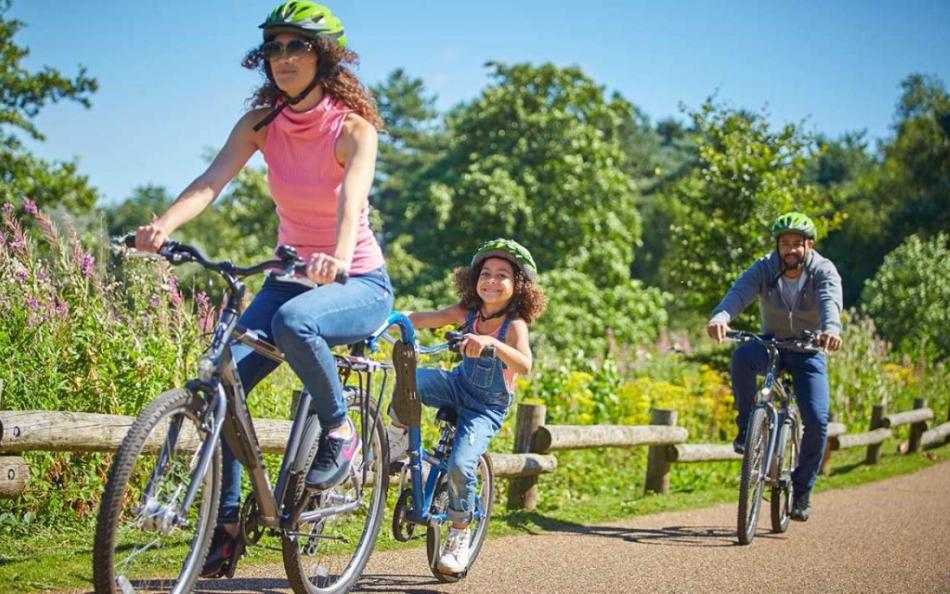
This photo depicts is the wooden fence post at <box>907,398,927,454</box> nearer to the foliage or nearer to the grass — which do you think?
the grass

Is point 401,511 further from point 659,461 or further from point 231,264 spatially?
point 659,461

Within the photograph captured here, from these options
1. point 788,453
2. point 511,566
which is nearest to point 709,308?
point 788,453

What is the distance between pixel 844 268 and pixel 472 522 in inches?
1806

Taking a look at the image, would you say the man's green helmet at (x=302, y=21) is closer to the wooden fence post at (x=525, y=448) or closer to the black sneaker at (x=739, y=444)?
the wooden fence post at (x=525, y=448)

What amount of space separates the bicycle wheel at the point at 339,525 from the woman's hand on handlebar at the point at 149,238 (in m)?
1.01

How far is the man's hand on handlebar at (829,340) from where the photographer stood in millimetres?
7339

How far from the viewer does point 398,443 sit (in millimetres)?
5168

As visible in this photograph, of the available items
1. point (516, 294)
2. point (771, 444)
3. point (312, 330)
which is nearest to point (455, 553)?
point (516, 294)

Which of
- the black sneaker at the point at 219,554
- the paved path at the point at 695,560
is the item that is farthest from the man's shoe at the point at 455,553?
the black sneaker at the point at 219,554

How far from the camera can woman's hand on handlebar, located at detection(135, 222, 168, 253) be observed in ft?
12.0

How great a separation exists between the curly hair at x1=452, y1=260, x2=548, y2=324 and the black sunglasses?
169 centimetres

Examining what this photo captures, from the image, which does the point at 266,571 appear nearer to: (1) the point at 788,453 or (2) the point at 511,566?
(2) the point at 511,566

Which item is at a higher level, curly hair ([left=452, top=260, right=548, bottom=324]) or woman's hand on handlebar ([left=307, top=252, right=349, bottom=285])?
curly hair ([left=452, top=260, right=548, bottom=324])

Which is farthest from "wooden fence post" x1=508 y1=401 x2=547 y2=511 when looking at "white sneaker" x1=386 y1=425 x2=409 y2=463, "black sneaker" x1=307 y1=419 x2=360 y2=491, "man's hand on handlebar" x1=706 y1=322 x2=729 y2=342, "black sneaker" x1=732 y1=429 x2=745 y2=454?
"black sneaker" x1=307 y1=419 x2=360 y2=491
